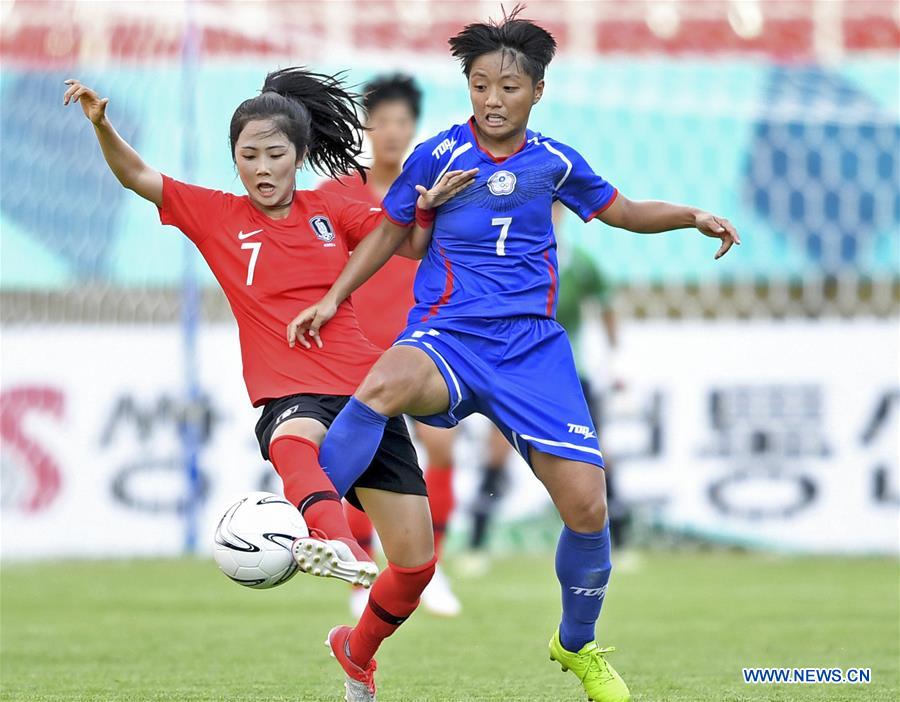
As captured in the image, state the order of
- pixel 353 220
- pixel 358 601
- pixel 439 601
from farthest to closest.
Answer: pixel 439 601 → pixel 358 601 → pixel 353 220

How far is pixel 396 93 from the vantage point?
6.91m

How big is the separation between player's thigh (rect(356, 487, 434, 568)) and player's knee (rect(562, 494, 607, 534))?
427mm

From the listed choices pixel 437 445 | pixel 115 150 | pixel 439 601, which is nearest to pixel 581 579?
pixel 115 150

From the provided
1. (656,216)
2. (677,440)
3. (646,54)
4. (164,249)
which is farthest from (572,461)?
(646,54)

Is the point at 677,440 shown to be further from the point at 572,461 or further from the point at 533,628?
the point at 572,461

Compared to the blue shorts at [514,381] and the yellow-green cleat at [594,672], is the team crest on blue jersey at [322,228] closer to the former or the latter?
the blue shorts at [514,381]

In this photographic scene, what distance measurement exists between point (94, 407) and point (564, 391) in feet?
21.1

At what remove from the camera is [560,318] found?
9.27 m

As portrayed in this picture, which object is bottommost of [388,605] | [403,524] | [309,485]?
[388,605]

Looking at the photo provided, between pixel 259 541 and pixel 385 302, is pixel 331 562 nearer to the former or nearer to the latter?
pixel 259 541

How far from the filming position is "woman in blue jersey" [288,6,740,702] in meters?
4.38

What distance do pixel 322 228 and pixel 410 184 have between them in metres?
0.33

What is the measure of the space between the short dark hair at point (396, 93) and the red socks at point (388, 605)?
2748 millimetres

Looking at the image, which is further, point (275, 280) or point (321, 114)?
point (321, 114)
